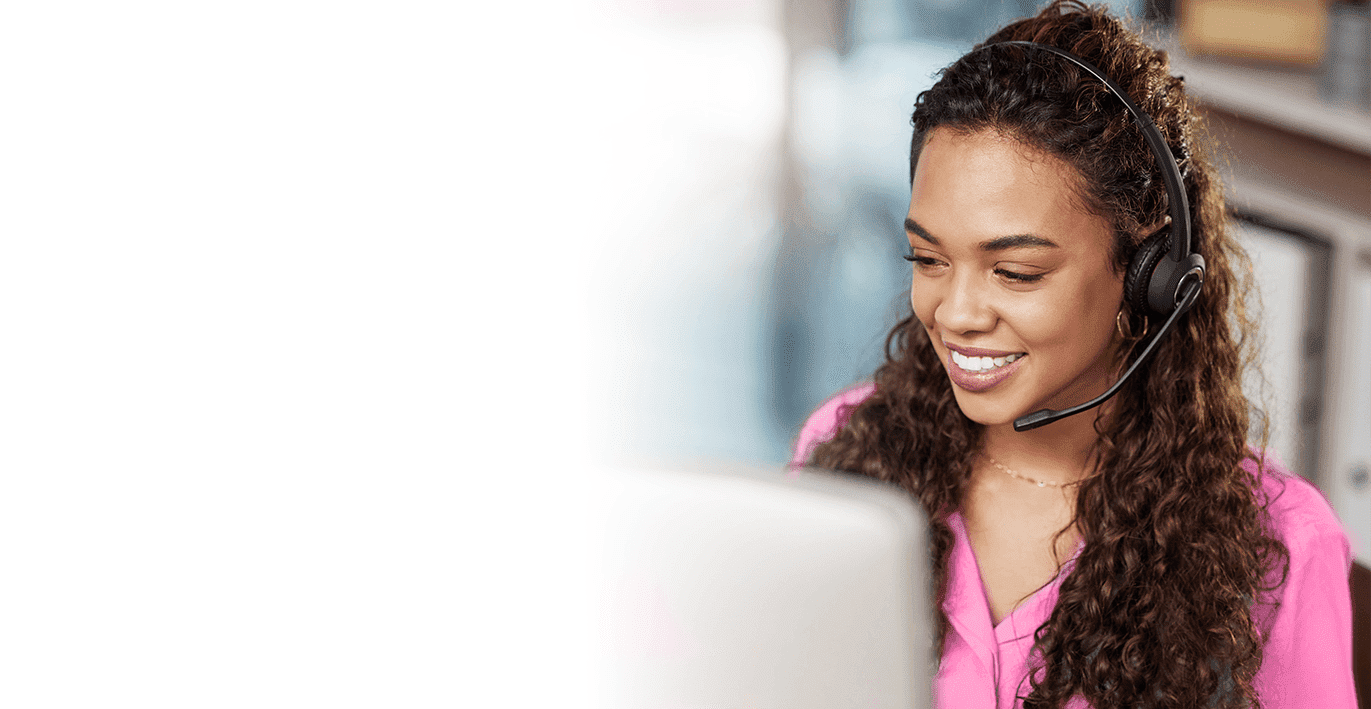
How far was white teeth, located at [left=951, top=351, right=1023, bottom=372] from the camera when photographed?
0.74 meters

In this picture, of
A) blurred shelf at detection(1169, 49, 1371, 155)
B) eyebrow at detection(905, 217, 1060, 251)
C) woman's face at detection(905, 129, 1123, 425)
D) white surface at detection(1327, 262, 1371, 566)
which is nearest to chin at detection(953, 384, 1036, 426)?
woman's face at detection(905, 129, 1123, 425)

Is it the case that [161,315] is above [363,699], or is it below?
above

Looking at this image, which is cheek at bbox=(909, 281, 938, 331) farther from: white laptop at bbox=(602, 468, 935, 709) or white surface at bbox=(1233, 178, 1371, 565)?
white surface at bbox=(1233, 178, 1371, 565)

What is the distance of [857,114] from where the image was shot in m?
2.32

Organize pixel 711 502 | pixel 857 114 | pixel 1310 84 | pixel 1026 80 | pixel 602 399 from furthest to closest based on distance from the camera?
pixel 857 114 < pixel 1310 84 < pixel 1026 80 < pixel 602 399 < pixel 711 502

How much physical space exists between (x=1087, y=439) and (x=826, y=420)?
251 millimetres

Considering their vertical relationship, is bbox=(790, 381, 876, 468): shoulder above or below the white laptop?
below

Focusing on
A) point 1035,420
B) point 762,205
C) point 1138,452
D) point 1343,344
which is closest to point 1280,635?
point 1138,452

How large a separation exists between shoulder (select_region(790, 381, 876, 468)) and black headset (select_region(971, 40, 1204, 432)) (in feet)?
0.87

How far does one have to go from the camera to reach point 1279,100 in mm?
1688

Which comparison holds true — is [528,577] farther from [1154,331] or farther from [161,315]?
[1154,331]

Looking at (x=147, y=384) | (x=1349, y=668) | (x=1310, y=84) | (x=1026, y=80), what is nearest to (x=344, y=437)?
(x=147, y=384)

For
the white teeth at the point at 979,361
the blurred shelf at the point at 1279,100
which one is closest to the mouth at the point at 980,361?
the white teeth at the point at 979,361

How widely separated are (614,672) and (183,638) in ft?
0.41
